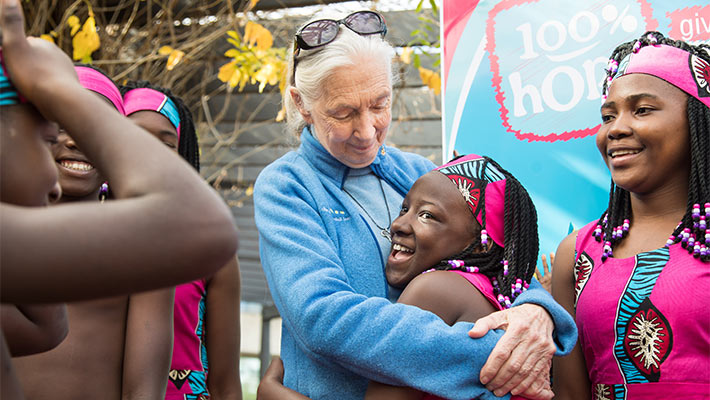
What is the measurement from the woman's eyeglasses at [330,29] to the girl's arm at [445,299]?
885 millimetres

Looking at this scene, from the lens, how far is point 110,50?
19.6 ft

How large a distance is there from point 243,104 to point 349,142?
467 centimetres


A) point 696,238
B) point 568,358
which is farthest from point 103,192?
point 696,238

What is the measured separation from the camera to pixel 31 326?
136 cm

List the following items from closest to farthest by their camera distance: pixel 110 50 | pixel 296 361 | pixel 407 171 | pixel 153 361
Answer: pixel 153 361, pixel 296 361, pixel 407 171, pixel 110 50

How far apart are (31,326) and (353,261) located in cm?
104

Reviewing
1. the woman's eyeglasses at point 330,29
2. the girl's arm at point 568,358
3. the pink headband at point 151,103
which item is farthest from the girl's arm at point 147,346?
the girl's arm at point 568,358

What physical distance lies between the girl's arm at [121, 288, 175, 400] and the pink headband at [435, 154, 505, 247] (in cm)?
97


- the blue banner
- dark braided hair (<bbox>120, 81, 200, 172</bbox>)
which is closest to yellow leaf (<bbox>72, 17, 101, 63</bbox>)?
dark braided hair (<bbox>120, 81, 200, 172</bbox>)

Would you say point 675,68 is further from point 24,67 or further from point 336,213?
point 24,67

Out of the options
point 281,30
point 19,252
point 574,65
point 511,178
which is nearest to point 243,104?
point 281,30

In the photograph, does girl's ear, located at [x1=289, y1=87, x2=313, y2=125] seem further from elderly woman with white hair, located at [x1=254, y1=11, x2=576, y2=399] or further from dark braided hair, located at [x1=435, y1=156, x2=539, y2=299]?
dark braided hair, located at [x1=435, y1=156, x2=539, y2=299]

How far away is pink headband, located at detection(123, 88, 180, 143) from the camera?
262 cm

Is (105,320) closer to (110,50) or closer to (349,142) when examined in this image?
(349,142)
